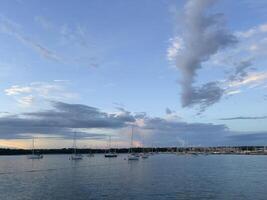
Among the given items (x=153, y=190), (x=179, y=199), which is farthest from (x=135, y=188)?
(x=179, y=199)

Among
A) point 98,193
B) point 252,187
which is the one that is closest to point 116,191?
point 98,193

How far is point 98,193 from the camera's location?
280 ft

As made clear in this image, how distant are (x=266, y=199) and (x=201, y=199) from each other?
12.2 metres

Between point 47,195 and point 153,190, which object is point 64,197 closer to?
point 47,195

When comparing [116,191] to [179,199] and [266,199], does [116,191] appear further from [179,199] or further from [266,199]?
[266,199]

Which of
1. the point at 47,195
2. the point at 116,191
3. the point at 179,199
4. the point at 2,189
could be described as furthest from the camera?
the point at 2,189

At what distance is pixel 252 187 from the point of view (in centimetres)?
9825

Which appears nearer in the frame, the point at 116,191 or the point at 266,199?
the point at 266,199

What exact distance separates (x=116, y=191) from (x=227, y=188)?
26163 mm

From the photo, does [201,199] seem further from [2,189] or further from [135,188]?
[2,189]

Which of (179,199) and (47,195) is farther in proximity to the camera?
(47,195)

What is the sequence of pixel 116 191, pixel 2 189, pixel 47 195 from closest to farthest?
pixel 47 195 < pixel 116 191 < pixel 2 189

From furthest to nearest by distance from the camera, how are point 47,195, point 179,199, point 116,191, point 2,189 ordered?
point 2,189 < point 116,191 < point 47,195 < point 179,199

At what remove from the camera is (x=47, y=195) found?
8306cm
